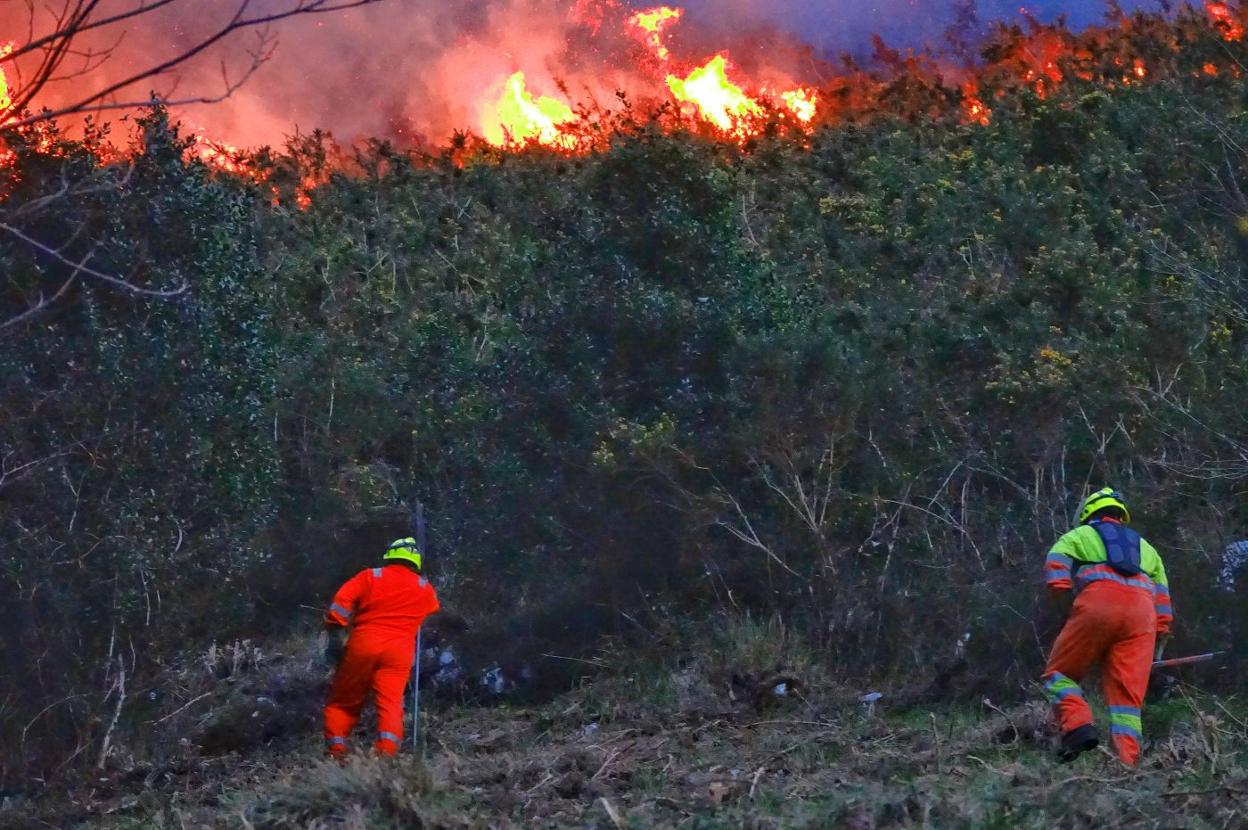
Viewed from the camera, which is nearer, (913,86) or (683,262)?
(683,262)

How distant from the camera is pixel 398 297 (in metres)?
21.2

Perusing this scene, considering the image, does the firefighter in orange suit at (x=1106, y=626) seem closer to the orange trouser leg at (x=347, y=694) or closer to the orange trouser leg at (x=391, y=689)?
the orange trouser leg at (x=391, y=689)

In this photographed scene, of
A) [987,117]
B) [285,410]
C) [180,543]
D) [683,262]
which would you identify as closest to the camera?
[180,543]

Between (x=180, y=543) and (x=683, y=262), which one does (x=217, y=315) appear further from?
(x=683, y=262)

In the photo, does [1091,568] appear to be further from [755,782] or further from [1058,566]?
[755,782]

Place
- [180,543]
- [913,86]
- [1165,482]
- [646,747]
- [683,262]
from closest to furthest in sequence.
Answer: [646,747]
[180,543]
[1165,482]
[683,262]
[913,86]

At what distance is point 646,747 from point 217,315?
19.7 feet

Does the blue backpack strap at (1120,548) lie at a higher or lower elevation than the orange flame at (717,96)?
lower

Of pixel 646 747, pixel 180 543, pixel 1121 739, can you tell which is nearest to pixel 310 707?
pixel 180 543

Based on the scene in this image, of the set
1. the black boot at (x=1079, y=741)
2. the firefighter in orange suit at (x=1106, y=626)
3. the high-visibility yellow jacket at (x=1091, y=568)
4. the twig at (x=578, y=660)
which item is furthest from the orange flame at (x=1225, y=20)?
the black boot at (x=1079, y=741)

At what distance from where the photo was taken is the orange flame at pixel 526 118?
2630cm

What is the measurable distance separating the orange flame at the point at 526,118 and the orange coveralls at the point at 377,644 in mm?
16791

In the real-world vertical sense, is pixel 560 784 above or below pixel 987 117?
below

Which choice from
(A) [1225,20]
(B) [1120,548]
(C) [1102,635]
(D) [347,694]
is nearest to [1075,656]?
(C) [1102,635]
